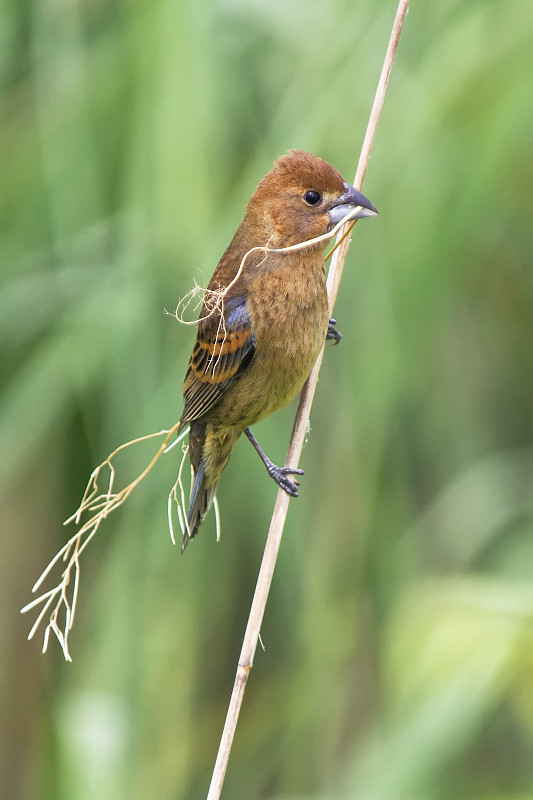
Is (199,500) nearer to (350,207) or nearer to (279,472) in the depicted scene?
(279,472)

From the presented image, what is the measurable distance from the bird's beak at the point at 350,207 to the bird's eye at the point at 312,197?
0.04 meters

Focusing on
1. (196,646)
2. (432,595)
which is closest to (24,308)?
(196,646)

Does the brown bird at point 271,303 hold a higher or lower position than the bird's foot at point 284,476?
higher

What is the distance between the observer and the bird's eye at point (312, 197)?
2.63 meters

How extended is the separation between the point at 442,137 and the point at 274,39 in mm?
640

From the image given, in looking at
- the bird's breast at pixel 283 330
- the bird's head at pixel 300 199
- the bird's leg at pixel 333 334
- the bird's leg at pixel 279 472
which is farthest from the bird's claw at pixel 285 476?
the bird's head at pixel 300 199

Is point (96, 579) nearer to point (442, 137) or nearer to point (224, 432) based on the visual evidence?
point (224, 432)

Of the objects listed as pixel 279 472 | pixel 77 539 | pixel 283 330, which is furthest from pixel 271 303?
pixel 77 539

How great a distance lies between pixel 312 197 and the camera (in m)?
2.64

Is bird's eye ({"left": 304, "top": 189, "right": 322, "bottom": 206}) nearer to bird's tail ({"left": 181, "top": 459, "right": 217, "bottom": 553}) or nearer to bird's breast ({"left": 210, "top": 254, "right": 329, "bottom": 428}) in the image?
bird's breast ({"left": 210, "top": 254, "right": 329, "bottom": 428})

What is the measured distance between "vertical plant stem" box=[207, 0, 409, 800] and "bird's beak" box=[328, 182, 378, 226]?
0.04 metres

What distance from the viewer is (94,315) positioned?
2945 mm

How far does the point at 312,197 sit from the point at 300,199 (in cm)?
3

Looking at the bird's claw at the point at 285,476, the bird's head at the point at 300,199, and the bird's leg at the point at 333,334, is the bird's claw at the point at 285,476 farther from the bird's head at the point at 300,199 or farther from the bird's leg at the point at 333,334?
the bird's head at the point at 300,199
